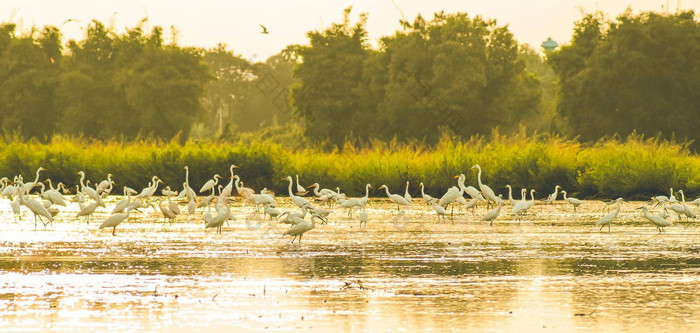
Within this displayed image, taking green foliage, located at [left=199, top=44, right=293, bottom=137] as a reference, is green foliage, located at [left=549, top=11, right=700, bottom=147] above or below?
below

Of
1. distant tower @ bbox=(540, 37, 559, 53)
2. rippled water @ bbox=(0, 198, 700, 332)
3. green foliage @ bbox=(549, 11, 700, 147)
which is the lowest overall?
rippled water @ bbox=(0, 198, 700, 332)

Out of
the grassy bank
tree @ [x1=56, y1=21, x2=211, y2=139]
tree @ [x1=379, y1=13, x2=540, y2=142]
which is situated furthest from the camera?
tree @ [x1=56, y1=21, x2=211, y2=139]

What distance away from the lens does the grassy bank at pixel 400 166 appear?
1283 inches

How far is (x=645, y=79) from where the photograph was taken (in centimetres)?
5712

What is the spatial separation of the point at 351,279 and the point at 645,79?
48078 millimetres

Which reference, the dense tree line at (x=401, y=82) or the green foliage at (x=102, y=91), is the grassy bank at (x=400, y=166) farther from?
the green foliage at (x=102, y=91)

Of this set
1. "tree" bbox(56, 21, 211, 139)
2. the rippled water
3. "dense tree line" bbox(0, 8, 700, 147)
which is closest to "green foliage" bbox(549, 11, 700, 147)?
"dense tree line" bbox(0, 8, 700, 147)

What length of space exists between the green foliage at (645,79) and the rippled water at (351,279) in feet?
125

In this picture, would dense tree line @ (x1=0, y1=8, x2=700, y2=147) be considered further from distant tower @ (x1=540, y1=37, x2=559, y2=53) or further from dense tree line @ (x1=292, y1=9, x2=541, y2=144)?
distant tower @ (x1=540, y1=37, x2=559, y2=53)

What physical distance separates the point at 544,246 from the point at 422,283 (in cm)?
505

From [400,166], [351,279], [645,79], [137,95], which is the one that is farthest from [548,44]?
[351,279]

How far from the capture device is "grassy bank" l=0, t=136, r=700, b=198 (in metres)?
32.6

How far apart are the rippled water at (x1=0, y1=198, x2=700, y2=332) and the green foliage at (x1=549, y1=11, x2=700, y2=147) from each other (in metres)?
38.1

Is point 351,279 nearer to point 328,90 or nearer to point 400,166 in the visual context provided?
point 400,166
